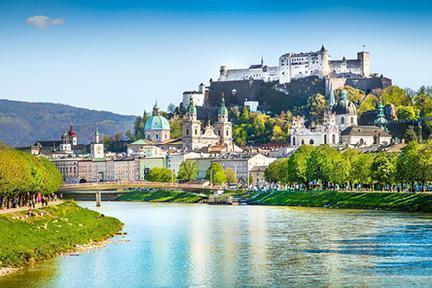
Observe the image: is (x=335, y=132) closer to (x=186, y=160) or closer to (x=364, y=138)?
(x=364, y=138)

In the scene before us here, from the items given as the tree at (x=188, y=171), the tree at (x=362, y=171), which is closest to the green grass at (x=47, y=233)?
the tree at (x=362, y=171)

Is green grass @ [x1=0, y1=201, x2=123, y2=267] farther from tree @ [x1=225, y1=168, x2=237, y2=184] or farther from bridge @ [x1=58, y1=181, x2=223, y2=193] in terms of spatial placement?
tree @ [x1=225, y1=168, x2=237, y2=184]

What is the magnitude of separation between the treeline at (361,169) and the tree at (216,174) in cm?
2042

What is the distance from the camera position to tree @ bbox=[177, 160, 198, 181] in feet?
466

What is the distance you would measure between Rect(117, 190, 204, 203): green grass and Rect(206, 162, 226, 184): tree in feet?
38.3

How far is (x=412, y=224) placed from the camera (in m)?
57.8

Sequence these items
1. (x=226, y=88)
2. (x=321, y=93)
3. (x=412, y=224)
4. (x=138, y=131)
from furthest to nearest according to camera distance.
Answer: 1. (x=138, y=131)
2. (x=226, y=88)
3. (x=321, y=93)
4. (x=412, y=224)

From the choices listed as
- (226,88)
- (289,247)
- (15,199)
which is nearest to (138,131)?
(226,88)

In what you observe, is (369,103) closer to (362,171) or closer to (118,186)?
(118,186)

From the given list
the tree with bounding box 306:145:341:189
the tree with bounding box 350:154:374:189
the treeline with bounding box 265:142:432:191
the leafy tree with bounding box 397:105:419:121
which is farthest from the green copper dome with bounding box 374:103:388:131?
the tree with bounding box 350:154:374:189

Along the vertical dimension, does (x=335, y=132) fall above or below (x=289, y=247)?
above

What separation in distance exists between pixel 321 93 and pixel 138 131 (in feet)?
144

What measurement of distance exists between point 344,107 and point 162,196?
48835 millimetres

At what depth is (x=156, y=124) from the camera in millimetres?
185250
